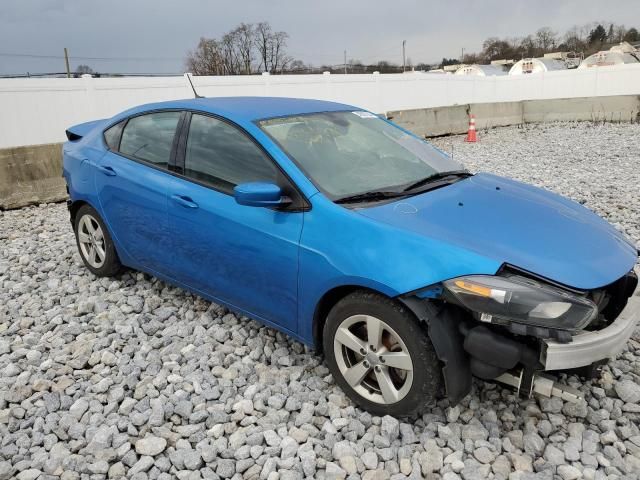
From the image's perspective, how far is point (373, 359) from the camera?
259 cm

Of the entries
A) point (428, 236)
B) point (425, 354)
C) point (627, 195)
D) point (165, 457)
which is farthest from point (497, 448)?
point (627, 195)

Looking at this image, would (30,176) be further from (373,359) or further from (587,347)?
(587,347)

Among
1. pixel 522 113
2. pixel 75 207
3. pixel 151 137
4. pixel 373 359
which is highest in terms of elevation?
pixel 151 137

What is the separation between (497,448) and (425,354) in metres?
0.61

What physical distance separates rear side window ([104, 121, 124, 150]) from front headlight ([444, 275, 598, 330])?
10.1 ft

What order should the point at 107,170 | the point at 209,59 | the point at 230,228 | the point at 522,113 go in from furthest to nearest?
the point at 209,59, the point at 522,113, the point at 107,170, the point at 230,228

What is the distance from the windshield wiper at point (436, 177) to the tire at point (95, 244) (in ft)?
8.25

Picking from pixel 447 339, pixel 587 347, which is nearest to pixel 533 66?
pixel 587 347

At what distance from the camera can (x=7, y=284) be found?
4594mm

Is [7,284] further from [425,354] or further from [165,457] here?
[425,354]

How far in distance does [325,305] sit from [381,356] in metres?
0.42

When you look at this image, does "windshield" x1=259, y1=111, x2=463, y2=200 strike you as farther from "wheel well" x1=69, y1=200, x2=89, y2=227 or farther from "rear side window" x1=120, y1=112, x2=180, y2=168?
"wheel well" x1=69, y1=200, x2=89, y2=227

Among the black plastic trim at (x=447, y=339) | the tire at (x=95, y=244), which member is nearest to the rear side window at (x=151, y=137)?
the tire at (x=95, y=244)

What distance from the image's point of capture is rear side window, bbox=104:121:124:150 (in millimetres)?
4141
